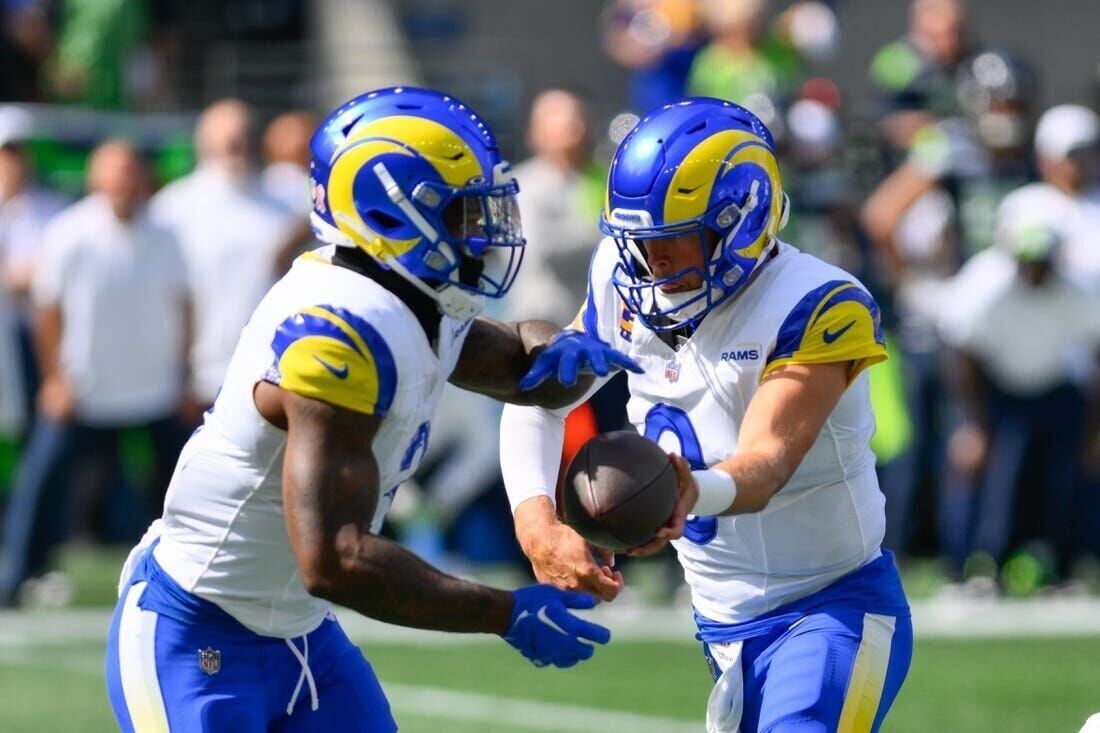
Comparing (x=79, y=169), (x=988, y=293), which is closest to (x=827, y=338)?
(x=988, y=293)

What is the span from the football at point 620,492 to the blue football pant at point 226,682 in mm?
605

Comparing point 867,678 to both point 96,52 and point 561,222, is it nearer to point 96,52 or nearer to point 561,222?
point 561,222

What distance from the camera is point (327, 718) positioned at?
13.1 feet

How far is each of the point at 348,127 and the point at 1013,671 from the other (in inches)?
182

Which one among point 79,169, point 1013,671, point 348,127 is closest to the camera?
point 348,127

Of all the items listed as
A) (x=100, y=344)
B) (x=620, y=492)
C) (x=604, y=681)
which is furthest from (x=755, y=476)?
(x=100, y=344)

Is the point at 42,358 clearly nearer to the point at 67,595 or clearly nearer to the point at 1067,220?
the point at 67,595

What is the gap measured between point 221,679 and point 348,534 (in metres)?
0.52

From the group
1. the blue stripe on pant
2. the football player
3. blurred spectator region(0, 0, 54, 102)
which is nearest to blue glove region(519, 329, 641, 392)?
the football player

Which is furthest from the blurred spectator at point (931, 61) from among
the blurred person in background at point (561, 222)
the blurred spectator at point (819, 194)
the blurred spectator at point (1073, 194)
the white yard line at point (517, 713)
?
the white yard line at point (517, 713)

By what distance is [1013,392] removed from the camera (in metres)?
9.56

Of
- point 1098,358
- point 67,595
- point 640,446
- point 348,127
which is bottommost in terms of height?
point 67,595

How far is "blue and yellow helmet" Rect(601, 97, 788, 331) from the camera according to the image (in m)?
4.10

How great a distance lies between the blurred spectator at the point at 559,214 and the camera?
8844mm
